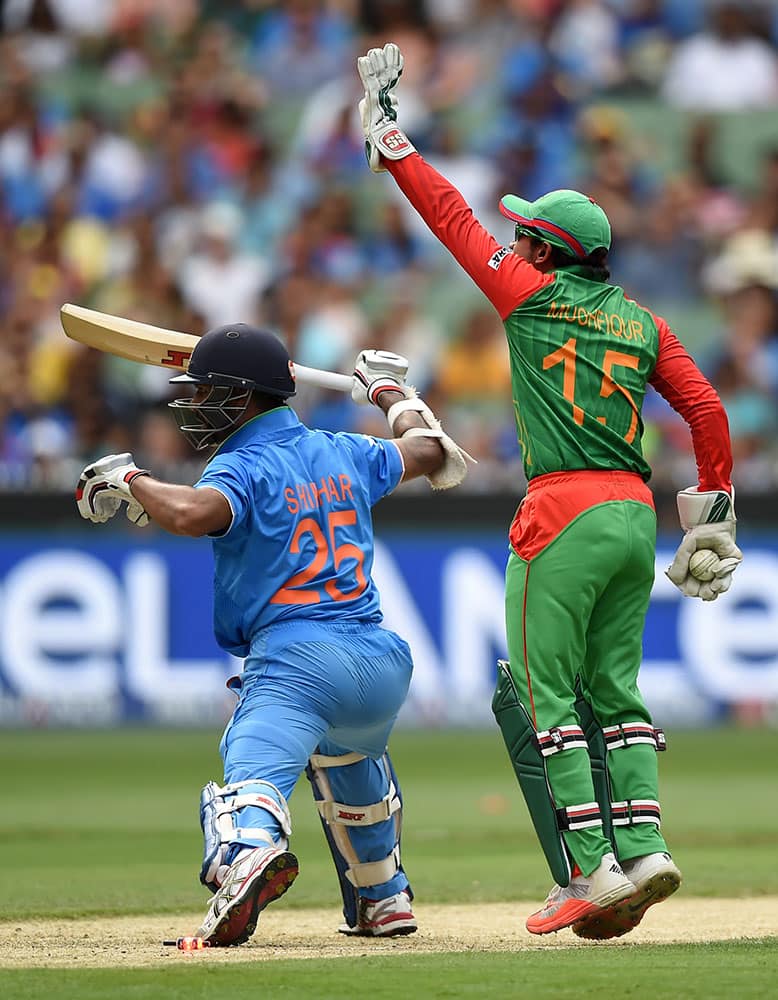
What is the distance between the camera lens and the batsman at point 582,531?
5.57 meters

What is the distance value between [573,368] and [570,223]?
46cm

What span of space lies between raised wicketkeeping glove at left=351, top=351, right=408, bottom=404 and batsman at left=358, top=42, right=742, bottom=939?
25.5 inches

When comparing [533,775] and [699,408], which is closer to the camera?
[533,775]

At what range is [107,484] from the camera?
5504 millimetres

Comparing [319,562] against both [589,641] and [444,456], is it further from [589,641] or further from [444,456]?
[589,641]

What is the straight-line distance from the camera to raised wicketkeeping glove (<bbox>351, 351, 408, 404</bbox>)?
6340mm

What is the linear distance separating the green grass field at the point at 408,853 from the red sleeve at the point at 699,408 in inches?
55.3

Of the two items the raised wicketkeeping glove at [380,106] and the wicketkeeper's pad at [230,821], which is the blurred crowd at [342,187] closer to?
the raised wicketkeeping glove at [380,106]

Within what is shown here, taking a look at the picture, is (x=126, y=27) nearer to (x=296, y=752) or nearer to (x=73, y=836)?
(x=73, y=836)

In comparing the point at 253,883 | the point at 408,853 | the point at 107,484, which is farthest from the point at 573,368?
the point at 408,853

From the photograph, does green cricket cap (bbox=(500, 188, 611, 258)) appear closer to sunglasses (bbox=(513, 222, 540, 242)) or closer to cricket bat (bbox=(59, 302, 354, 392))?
sunglasses (bbox=(513, 222, 540, 242))

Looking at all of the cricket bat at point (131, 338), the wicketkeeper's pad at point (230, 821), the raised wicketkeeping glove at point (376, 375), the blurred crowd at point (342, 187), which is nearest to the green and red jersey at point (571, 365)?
the raised wicketkeeping glove at point (376, 375)

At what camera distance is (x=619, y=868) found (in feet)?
18.2

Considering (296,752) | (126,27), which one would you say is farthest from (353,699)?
(126,27)
